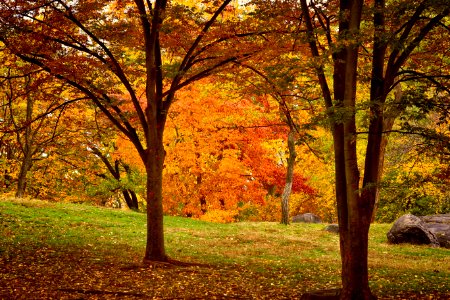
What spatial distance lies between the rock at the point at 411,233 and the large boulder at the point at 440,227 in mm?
287

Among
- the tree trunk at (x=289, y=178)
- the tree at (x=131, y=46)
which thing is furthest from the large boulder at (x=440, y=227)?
the tree at (x=131, y=46)

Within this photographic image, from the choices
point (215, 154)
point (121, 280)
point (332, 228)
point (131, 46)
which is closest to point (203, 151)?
point (215, 154)

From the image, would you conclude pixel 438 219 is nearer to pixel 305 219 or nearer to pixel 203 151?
pixel 203 151

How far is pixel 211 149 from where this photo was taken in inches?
898

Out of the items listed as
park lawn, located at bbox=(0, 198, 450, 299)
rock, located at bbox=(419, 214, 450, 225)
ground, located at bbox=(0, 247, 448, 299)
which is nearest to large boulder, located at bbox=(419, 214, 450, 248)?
rock, located at bbox=(419, 214, 450, 225)

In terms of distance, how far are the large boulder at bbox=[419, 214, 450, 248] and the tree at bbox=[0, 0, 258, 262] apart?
36.4ft

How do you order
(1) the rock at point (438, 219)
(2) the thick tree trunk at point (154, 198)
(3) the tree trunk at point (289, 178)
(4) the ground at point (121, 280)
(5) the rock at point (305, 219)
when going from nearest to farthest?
1. (4) the ground at point (121, 280)
2. (2) the thick tree trunk at point (154, 198)
3. (1) the rock at point (438, 219)
4. (3) the tree trunk at point (289, 178)
5. (5) the rock at point (305, 219)

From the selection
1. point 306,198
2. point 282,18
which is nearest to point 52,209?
point 282,18

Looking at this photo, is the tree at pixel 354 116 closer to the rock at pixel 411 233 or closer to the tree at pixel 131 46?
the tree at pixel 131 46

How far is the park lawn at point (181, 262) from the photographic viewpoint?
8812 millimetres

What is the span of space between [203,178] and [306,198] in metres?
18.3

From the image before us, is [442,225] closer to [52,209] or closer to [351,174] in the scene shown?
[351,174]

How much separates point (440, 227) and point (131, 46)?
13.9 meters

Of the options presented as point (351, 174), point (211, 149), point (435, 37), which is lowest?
point (351, 174)
